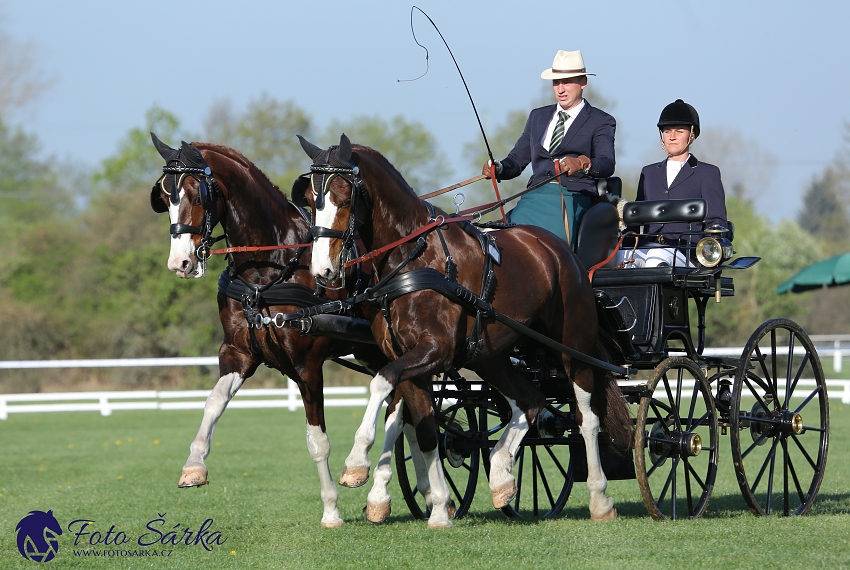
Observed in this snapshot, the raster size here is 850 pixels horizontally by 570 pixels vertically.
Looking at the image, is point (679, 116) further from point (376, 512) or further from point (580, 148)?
point (376, 512)

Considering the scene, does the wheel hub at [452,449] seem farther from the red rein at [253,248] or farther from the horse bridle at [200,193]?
the horse bridle at [200,193]

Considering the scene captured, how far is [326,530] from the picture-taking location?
675 centimetres

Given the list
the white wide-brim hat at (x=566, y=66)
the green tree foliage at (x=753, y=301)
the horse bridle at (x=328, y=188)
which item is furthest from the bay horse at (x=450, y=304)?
the green tree foliage at (x=753, y=301)

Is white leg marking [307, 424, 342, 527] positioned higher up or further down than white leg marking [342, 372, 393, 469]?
further down

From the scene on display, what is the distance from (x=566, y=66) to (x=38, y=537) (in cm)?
460

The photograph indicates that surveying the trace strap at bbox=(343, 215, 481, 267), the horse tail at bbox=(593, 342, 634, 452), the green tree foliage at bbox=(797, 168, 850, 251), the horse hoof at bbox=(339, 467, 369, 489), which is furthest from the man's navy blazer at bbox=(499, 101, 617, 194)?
the green tree foliage at bbox=(797, 168, 850, 251)

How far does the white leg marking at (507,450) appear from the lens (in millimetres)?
6324

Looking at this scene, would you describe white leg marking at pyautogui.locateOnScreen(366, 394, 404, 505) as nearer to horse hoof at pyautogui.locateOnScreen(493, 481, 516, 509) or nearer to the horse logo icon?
horse hoof at pyautogui.locateOnScreen(493, 481, 516, 509)

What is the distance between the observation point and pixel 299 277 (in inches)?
268

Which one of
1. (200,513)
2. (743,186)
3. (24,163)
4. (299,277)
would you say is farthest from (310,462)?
(743,186)

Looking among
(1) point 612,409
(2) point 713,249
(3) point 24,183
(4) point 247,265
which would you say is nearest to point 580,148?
(2) point 713,249

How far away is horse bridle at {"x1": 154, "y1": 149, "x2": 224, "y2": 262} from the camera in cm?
632

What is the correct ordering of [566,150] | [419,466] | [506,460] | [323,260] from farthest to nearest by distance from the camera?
1. [566,150]
2. [419,466]
3. [506,460]
4. [323,260]

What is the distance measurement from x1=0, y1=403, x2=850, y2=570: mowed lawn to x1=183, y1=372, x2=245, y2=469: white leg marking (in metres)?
0.54
